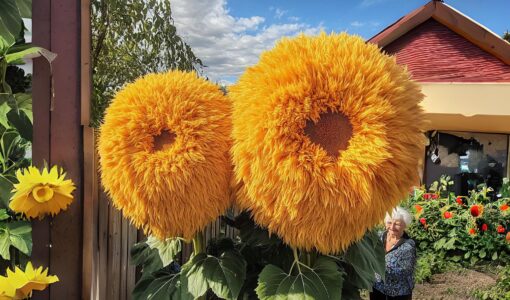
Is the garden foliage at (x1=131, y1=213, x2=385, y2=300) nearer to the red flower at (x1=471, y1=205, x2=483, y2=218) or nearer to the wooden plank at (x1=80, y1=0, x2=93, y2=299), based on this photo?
the wooden plank at (x1=80, y1=0, x2=93, y2=299)

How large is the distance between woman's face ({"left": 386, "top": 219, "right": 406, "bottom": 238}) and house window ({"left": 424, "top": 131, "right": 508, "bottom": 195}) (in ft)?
15.0

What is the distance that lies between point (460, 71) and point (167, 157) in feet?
19.4

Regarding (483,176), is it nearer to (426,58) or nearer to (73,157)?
(426,58)

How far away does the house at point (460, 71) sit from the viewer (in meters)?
5.65

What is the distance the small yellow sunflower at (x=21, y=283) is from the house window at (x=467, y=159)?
279 inches

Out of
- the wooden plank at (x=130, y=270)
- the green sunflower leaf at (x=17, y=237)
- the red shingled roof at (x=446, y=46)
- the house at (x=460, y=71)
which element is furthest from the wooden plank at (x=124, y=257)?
the red shingled roof at (x=446, y=46)

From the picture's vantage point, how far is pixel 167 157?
96cm

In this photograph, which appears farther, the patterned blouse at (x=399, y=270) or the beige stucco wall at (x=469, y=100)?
the beige stucco wall at (x=469, y=100)

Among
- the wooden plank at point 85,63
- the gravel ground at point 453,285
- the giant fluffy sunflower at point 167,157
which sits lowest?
the gravel ground at point 453,285

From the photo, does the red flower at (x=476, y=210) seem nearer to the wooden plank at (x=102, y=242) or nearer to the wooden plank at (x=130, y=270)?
the wooden plank at (x=130, y=270)

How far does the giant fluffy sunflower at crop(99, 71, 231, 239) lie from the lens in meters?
0.96

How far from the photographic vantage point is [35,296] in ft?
4.33

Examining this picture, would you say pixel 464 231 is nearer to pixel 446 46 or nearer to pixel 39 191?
pixel 446 46

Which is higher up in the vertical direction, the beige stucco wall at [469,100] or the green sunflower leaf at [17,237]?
the beige stucco wall at [469,100]
